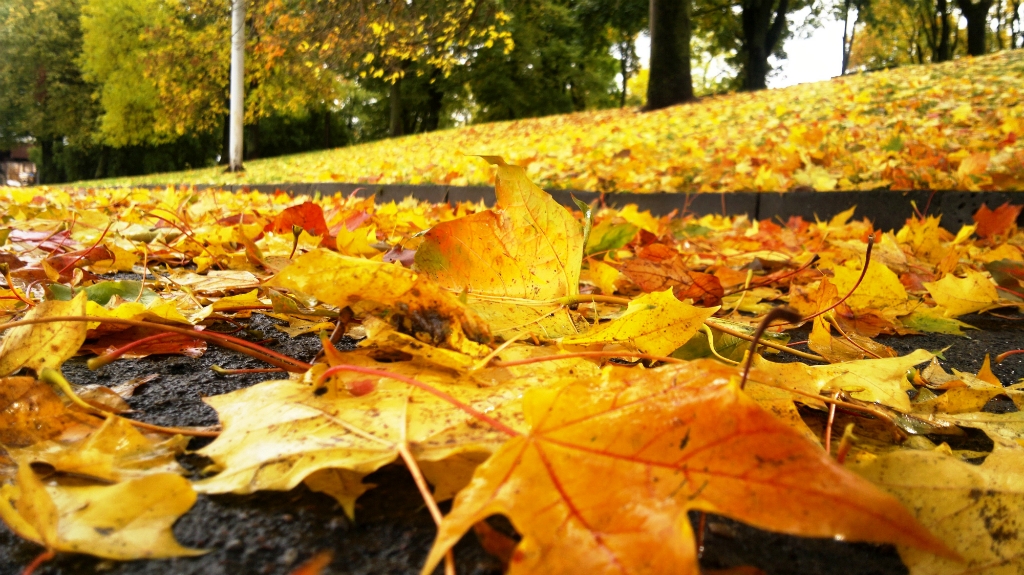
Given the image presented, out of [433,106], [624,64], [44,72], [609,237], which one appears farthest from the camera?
[624,64]

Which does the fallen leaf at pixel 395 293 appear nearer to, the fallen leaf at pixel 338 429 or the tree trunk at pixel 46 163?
the fallen leaf at pixel 338 429

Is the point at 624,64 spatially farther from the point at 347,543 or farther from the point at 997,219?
the point at 347,543

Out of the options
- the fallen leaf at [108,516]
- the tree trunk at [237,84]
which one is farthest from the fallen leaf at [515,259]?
the tree trunk at [237,84]

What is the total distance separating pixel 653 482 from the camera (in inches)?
15.1

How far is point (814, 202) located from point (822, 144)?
141cm

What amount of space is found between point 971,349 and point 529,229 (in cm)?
102

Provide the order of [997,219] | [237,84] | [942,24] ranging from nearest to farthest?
1. [997,219]
2. [237,84]
3. [942,24]

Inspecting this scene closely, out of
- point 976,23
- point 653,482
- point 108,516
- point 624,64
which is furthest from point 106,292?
point 624,64

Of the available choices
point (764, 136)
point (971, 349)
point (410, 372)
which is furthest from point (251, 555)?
point (764, 136)

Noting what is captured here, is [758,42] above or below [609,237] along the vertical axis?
above

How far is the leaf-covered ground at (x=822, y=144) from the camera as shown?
333cm

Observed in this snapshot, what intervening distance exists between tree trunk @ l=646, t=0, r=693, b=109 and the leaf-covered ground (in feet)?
5.02

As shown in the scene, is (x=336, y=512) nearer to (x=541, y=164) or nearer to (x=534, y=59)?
(x=541, y=164)

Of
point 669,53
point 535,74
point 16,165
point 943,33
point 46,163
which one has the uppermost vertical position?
point 943,33
